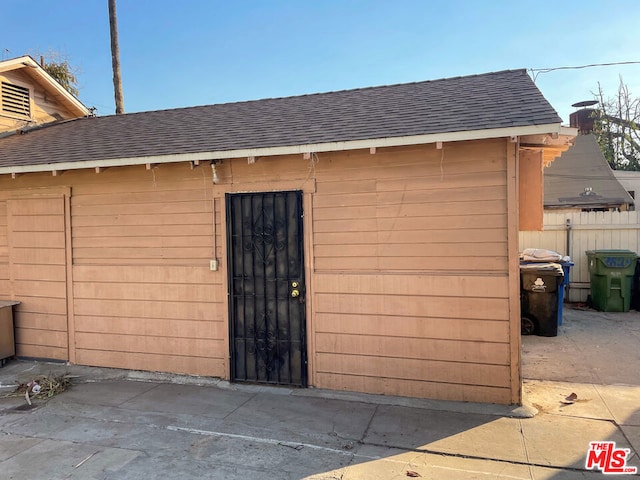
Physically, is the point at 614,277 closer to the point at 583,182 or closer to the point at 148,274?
the point at 583,182

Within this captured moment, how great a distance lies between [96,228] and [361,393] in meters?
3.96

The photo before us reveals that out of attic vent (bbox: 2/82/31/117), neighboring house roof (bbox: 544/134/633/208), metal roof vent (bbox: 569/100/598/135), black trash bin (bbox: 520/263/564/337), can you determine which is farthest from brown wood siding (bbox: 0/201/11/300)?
metal roof vent (bbox: 569/100/598/135)

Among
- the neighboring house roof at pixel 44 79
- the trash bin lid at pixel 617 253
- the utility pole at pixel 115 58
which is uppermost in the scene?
the utility pole at pixel 115 58

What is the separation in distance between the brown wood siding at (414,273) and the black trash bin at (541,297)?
10.4 ft

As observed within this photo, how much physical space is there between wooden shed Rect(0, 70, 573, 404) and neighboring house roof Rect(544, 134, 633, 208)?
1020 cm

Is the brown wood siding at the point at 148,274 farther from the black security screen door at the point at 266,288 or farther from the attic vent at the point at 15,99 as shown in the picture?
the attic vent at the point at 15,99

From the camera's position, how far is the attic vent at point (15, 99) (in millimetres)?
8242

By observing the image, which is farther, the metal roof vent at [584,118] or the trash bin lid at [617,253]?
the metal roof vent at [584,118]

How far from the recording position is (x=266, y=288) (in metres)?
5.21

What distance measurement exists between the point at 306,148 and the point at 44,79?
6.94 metres

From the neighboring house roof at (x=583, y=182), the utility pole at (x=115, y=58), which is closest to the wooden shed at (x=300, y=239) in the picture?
the utility pole at (x=115, y=58)

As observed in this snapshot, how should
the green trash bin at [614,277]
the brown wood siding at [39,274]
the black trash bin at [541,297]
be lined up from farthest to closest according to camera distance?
the green trash bin at [614,277]
the black trash bin at [541,297]
the brown wood siding at [39,274]

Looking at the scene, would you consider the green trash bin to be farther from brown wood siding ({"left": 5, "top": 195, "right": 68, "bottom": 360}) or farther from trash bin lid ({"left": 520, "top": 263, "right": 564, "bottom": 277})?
brown wood siding ({"left": 5, "top": 195, "right": 68, "bottom": 360})

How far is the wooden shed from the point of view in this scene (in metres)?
4.51
